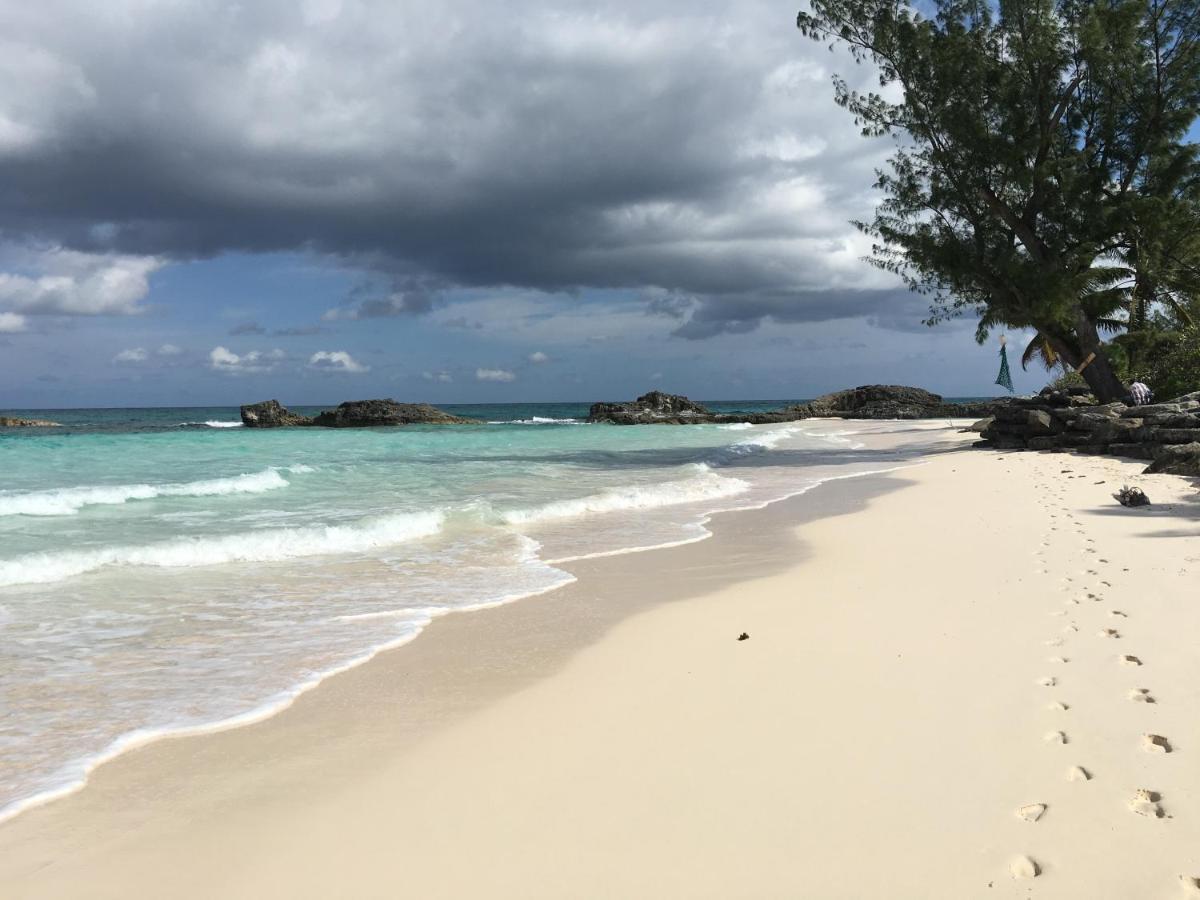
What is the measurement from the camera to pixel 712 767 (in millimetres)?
3482

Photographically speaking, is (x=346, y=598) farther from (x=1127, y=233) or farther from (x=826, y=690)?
(x=1127, y=233)

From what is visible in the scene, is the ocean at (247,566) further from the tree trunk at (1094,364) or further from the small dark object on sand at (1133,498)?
the tree trunk at (1094,364)

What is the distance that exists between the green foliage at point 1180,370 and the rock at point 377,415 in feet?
159

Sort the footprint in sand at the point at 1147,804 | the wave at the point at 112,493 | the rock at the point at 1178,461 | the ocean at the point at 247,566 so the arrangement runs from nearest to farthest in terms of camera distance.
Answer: the footprint in sand at the point at 1147,804, the ocean at the point at 247,566, the rock at the point at 1178,461, the wave at the point at 112,493

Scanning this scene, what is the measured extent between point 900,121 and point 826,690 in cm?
2393

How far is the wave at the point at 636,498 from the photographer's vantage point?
42.3ft

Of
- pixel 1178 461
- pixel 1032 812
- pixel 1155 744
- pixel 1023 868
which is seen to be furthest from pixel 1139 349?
pixel 1023 868

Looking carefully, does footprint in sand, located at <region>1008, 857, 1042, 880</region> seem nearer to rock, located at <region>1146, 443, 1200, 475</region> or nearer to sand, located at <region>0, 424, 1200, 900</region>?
sand, located at <region>0, 424, 1200, 900</region>

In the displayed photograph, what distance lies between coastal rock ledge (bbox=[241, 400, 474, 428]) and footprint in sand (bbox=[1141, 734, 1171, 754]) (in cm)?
5901

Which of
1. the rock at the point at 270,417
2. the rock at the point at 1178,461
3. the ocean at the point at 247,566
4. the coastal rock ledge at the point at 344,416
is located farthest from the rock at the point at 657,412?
the rock at the point at 1178,461

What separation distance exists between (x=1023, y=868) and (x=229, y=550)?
30.3 feet

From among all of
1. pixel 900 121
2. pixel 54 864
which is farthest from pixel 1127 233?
pixel 54 864

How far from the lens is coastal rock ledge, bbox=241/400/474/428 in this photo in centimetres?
5969

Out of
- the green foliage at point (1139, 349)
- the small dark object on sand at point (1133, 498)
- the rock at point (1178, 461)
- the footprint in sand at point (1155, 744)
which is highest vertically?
the green foliage at point (1139, 349)
